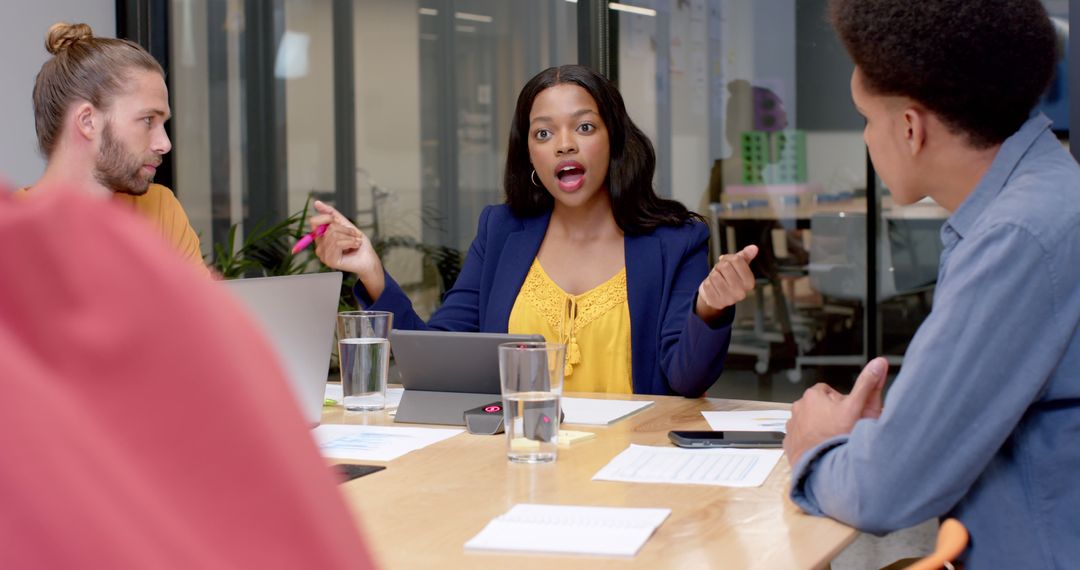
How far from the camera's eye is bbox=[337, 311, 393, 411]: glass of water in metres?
2.13

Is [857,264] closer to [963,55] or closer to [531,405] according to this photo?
[531,405]

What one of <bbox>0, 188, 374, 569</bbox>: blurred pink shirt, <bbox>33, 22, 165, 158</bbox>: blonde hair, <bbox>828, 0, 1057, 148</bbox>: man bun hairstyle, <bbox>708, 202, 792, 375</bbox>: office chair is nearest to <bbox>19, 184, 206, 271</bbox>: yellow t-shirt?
<bbox>33, 22, 165, 158</bbox>: blonde hair

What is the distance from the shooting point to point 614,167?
286cm

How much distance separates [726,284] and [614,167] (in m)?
0.77

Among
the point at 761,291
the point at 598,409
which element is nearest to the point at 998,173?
the point at 598,409

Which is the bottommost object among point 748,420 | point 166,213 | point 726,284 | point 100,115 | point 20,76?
point 748,420

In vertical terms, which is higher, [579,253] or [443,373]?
[579,253]

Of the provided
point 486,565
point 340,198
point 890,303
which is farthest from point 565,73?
point 340,198

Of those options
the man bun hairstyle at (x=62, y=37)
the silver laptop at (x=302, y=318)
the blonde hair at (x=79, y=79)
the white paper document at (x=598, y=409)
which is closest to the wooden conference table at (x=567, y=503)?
the white paper document at (x=598, y=409)

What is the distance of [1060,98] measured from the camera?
400 cm

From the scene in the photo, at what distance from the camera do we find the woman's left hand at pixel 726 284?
6.86 feet

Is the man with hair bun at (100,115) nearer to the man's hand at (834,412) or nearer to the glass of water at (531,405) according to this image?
the glass of water at (531,405)

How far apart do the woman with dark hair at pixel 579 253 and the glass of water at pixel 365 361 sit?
424mm

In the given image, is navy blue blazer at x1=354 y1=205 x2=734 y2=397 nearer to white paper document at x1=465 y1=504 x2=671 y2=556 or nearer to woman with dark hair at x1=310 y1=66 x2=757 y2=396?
woman with dark hair at x1=310 y1=66 x2=757 y2=396
